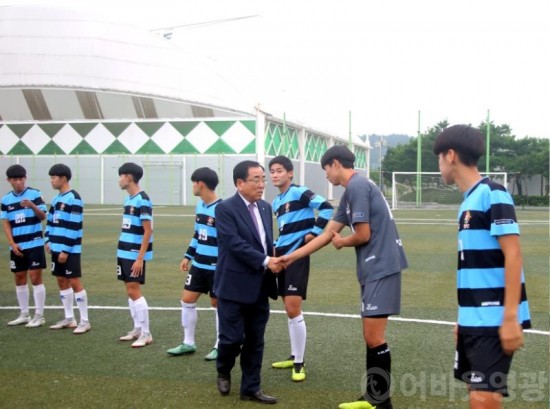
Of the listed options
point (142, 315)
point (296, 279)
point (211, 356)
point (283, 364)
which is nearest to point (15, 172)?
point (142, 315)

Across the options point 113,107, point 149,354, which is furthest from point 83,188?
point 149,354

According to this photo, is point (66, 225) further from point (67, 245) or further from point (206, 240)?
point (206, 240)

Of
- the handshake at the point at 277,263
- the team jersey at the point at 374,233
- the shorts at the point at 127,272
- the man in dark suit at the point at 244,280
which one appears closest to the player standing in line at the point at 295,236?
the man in dark suit at the point at 244,280

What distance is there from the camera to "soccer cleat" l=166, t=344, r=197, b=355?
255 inches

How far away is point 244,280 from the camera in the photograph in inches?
201

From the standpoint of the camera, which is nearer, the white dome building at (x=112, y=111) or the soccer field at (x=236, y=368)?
the soccer field at (x=236, y=368)

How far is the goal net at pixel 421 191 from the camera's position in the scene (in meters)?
40.9

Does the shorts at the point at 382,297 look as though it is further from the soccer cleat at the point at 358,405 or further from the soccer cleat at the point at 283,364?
the soccer cleat at the point at 283,364

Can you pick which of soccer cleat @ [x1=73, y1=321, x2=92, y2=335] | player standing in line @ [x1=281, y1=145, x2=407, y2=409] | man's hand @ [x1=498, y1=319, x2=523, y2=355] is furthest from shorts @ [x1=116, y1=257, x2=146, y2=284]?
man's hand @ [x1=498, y1=319, x2=523, y2=355]

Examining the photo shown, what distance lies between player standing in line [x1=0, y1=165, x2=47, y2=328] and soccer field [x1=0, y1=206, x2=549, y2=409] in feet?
1.18

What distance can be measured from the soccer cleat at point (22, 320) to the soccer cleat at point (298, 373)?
13.8ft

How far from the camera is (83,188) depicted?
4722 centimetres

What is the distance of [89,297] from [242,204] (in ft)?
18.2

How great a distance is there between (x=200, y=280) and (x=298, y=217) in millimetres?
1321
